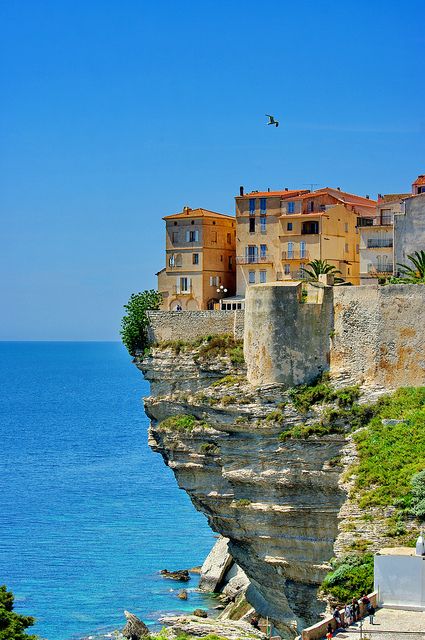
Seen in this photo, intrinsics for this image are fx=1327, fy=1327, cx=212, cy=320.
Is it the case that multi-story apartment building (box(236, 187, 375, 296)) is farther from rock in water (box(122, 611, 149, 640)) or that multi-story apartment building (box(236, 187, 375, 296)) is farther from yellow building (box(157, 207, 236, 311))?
rock in water (box(122, 611, 149, 640))

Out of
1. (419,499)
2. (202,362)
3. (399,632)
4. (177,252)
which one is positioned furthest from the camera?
(177,252)

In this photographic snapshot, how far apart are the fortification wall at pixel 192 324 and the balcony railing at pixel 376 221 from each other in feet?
29.1

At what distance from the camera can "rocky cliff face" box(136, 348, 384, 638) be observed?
4150cm

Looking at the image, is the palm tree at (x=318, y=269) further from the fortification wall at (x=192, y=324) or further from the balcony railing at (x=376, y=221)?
the balcony railing at (x=376, y=221)

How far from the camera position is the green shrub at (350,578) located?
31703 mm

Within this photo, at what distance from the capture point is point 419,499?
33.8m

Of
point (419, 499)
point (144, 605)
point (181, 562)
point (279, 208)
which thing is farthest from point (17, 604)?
point (419, 499)

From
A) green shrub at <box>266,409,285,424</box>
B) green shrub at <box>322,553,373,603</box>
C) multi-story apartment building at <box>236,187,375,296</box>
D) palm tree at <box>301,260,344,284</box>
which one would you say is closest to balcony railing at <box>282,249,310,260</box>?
multi-story apartment building at <box>236,187,375,296</box>

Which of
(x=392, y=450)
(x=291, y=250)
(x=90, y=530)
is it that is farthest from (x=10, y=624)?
(x=90, y=530)

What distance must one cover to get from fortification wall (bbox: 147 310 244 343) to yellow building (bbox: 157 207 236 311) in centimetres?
371

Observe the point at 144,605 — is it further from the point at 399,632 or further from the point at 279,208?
the point at 399,632

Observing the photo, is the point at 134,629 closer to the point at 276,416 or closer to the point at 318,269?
the point at 276,416

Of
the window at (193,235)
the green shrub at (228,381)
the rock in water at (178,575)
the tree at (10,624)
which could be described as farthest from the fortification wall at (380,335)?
the rock in water at (178,575)

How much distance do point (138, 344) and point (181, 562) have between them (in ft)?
49.5
